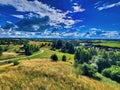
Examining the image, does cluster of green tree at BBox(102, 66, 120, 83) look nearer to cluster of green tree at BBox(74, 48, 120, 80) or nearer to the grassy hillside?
cluster of green tree at BBox(74, 48, 120, 80)

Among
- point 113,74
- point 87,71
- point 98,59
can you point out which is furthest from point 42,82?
point 98,59

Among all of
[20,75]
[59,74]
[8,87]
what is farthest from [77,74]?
[8,87]

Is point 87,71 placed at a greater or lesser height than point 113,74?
greater

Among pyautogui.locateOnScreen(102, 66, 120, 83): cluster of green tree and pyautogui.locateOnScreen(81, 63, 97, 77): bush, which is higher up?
pyautogui.locateOnScreen(81, 63, 97, 77): bush

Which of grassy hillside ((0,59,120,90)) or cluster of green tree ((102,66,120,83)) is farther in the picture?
cluster of green tree ((102,66,120,83))

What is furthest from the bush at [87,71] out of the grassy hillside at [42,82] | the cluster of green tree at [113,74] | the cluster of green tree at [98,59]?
the grassy hillside at [42,82]

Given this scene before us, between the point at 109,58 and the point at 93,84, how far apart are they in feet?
129

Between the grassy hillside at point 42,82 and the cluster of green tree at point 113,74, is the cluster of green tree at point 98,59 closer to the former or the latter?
the cluster of green tree at point 113,74

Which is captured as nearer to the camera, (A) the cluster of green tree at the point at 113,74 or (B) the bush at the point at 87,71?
(B) the bush at the point at 87,71

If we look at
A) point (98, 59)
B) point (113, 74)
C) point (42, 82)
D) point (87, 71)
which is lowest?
Result: point (113, 74)

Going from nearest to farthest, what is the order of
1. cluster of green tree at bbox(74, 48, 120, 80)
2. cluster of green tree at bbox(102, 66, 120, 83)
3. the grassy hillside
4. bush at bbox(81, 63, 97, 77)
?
the grassy hillside → bush at bbox(81, 63, 97, 77) → cluster of green tree at bbox(102, 66, 120, 83) → cluster of green tree at bbox(74, 48, 120, 80)

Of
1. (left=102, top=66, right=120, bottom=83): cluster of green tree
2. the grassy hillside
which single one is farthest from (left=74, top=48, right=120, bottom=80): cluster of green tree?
the grassy hillside

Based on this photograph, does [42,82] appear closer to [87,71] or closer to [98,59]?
[87,71]

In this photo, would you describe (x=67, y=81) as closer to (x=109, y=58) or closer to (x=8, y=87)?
(x=8, y=87)
